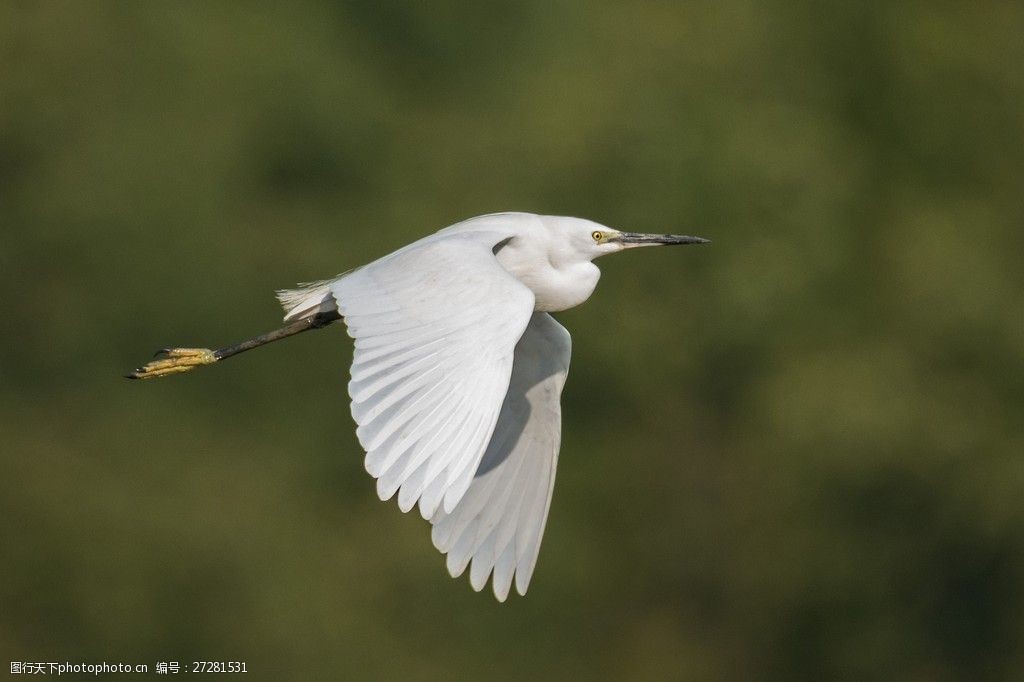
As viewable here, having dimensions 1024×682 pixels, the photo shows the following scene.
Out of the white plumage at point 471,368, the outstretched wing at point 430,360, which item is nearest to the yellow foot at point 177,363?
the white plumage at point 471,368

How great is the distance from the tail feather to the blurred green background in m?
5.78

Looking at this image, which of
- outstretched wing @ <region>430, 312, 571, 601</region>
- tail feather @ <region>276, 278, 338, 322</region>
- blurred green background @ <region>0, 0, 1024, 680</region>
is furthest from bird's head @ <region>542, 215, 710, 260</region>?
blurred green background @ <region>0, 0, 1024, 680</region>

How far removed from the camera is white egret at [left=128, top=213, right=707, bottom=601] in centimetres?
375

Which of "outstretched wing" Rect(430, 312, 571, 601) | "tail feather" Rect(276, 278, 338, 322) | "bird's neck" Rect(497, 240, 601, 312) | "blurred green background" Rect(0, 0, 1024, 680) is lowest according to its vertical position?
"blurred green background" Rect(0, 0, 1024, 680)

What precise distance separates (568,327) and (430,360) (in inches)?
305

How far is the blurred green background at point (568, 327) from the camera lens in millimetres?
11102

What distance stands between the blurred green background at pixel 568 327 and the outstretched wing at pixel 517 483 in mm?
5589

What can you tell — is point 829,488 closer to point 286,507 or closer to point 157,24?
point 286,507

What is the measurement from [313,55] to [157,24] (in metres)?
1.23

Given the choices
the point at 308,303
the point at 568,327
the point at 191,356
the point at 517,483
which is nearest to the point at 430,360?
the point at 308,303

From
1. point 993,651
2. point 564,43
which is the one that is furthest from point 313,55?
point 993,651

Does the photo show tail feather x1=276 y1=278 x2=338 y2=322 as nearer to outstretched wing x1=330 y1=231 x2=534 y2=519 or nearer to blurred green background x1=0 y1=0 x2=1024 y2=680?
outstretched wing x1=330 y1=231 x2=534 y2=519

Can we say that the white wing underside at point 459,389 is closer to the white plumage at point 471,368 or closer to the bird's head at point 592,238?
the white plumage at point 471,368

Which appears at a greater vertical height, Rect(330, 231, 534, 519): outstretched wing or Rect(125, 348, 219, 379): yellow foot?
Rect(330, 231, 534, 519): outstretched wing
